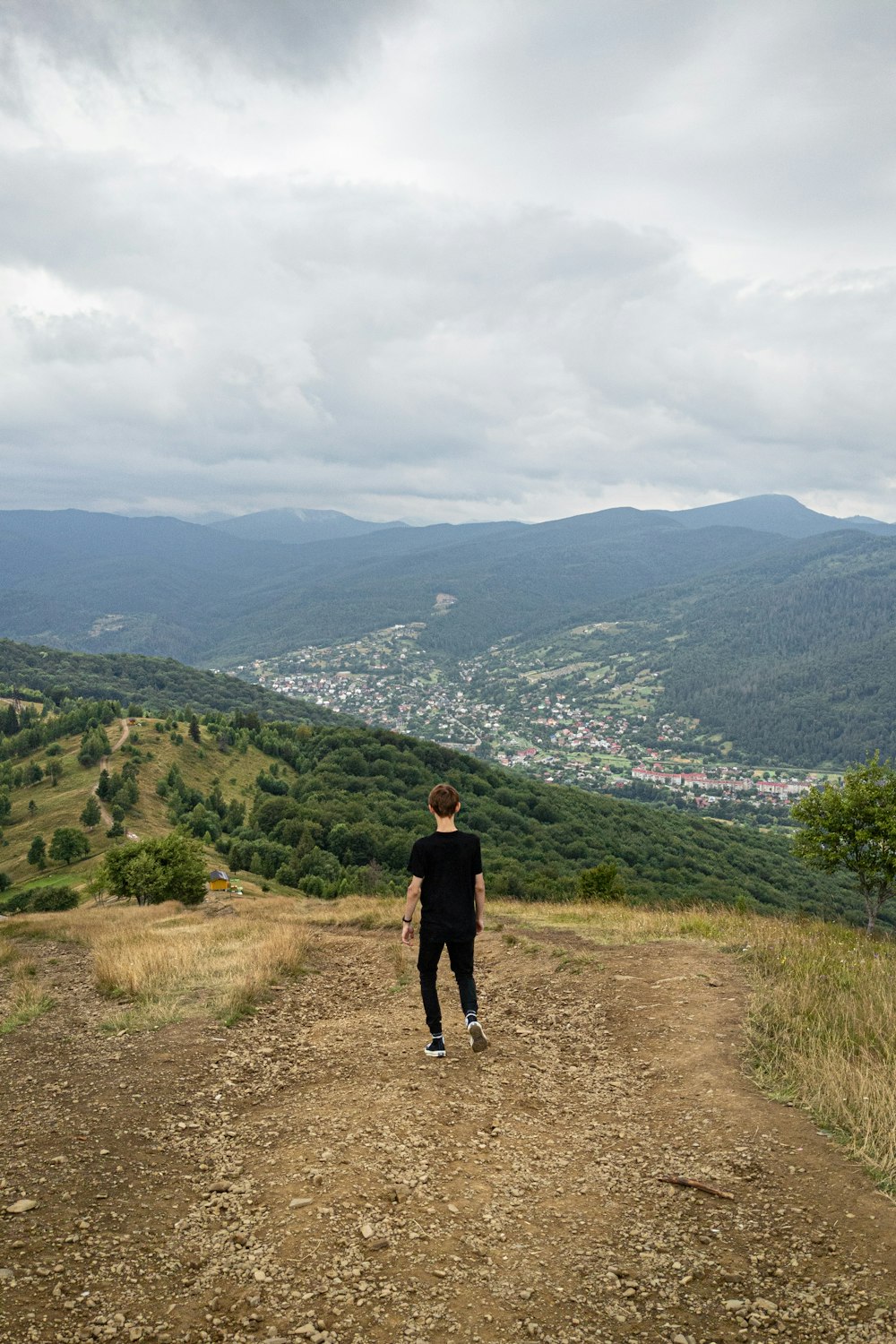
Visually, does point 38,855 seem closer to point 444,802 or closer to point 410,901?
point 410,901

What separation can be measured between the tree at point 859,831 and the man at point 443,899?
15.8 metres

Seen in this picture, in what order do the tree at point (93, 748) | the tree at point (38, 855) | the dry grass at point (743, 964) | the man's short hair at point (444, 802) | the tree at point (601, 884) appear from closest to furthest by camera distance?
the dry grass at point (743, 964) < the man's short hair at point (444, 802) < the tree at point (601, 884) < the tree at point (38, 855) < the tree at point (93, 748)

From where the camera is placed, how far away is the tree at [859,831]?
19297 mm

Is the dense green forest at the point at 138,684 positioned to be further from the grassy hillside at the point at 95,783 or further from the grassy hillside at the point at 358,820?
the grassy hillside at the point at 358,820

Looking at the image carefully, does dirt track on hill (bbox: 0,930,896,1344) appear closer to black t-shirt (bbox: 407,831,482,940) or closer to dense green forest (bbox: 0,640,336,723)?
black t-shirt (bbox: 407,831,482,940)

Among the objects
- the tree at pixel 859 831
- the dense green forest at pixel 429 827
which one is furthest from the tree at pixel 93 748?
the tree at pixel 859 831

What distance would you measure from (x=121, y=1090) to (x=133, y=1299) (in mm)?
2970

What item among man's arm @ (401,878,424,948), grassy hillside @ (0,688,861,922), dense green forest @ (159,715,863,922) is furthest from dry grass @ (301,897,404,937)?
grassy hillside @ (0,688,861,922)

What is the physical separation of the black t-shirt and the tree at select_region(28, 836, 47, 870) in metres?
55.7

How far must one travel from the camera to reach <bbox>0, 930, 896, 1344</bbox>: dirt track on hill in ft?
12.5

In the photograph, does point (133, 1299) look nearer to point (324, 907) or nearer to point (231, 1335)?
point (231, 1335)

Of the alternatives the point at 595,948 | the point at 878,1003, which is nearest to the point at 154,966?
the point at 595,948

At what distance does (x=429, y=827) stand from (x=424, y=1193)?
6088cm

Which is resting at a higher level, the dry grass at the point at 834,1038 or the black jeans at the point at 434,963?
the black jeans at the point at 434,963
